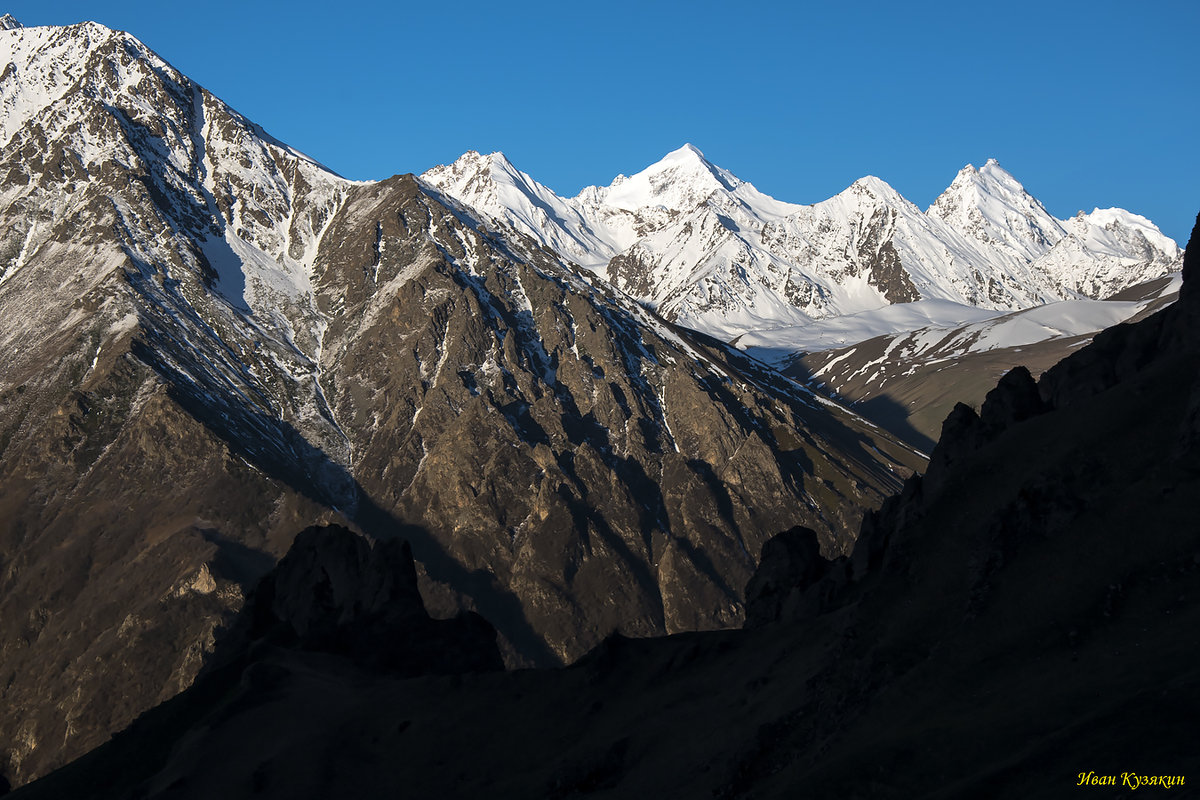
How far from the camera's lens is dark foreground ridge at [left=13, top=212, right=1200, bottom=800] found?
6112 centimetres

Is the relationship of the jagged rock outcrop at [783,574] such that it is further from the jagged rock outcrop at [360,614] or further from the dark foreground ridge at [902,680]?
the jagged rock outcrop at [360,614]

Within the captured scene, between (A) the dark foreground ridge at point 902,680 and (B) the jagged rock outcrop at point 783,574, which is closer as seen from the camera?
(A) the dark foreground ridge at point 902,680

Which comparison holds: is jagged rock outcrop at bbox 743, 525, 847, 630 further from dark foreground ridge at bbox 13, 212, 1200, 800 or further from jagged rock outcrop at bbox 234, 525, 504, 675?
jagged rock outcrop at bbox 234, 525, 504, 675

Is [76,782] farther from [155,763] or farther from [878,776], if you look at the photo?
[878,776]

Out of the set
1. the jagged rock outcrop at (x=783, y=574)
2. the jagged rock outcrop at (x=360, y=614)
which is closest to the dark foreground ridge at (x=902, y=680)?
the jagged rock outcrop at (x=783, y=574)

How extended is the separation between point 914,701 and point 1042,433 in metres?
29.3

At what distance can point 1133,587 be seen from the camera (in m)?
70.4

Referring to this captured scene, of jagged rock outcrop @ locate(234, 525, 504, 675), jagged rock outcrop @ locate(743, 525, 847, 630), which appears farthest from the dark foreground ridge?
jagged rock outcrop @ locate(234, 525, 504, 675)

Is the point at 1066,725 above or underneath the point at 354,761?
underneath

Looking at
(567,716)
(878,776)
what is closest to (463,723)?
(567,716)

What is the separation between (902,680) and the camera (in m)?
75.2

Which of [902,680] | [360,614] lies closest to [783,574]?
[902,680]

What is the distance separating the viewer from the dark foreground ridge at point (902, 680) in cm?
6112

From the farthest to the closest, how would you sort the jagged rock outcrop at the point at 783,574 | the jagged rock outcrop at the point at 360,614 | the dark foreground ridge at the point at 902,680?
the jagged rock outcrop at the point at 360,614, the jagged rock outcrop at the point at 783,574, the dark foreground ridge at the point at 902,680
